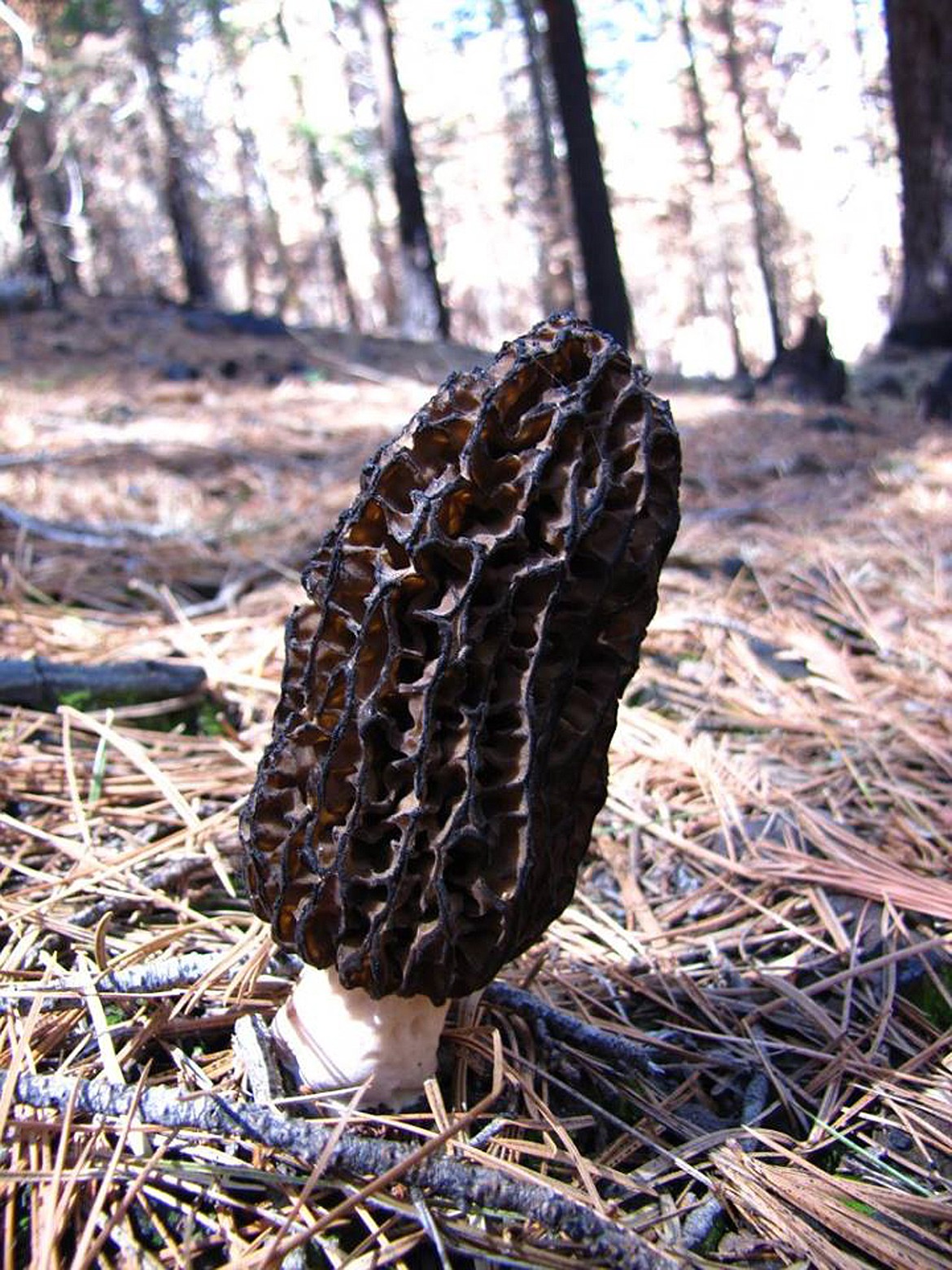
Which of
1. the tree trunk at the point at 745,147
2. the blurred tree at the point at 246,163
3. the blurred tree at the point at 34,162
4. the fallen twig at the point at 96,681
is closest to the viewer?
the fallen twig at the point at 96,681

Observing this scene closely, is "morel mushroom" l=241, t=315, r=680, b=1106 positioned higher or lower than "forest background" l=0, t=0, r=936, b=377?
lower

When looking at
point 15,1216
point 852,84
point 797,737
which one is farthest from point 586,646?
point 852,84

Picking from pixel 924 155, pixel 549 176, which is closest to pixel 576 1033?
pixel 924 155

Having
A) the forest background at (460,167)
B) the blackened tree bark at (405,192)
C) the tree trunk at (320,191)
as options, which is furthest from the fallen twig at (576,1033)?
the tree trunk at (320,191)

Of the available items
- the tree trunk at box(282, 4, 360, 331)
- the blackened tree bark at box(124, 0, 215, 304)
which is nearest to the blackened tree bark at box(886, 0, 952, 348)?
the blackened tree bark at box(124, 0, 215, 304)

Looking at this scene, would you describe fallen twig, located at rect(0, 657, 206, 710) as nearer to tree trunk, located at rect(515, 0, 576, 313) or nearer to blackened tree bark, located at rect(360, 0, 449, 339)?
blackened tree bark, located at rect(360, 0, 449, 339)

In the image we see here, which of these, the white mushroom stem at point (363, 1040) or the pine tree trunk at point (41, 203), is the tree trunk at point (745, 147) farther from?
the white mushroom stem at point (363, 1040)
